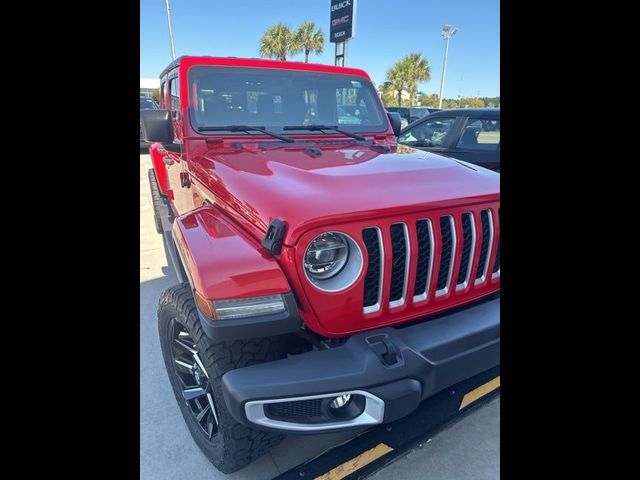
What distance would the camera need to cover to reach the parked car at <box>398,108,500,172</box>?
5.61 m

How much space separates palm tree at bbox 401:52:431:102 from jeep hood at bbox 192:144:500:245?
40.5 m

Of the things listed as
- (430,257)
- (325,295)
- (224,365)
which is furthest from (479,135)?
(224,365)

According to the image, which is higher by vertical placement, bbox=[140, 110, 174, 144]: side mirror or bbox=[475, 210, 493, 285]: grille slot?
bbox=[140, 110, 174, 144]: side mirror

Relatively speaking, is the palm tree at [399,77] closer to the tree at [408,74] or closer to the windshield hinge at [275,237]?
the tree at [408,74]

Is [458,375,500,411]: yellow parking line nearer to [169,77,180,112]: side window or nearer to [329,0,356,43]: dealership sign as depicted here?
[169,77,180,112]: side window

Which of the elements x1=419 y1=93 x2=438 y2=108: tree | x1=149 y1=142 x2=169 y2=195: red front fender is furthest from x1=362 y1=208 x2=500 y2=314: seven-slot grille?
x1=419 y1=93 x2=438 y2=108: tree

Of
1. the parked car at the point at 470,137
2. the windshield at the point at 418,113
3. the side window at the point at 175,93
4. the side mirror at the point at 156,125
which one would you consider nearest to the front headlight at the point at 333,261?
the side mirror at the point at 156,125

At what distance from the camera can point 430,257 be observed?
1.67 metres

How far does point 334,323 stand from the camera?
1551 millimetres

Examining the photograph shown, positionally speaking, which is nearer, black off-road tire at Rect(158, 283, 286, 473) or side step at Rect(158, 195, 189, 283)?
black off-road tire at Rect(158, 283, 286, 473)

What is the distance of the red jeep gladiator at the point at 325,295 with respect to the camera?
1420mm
